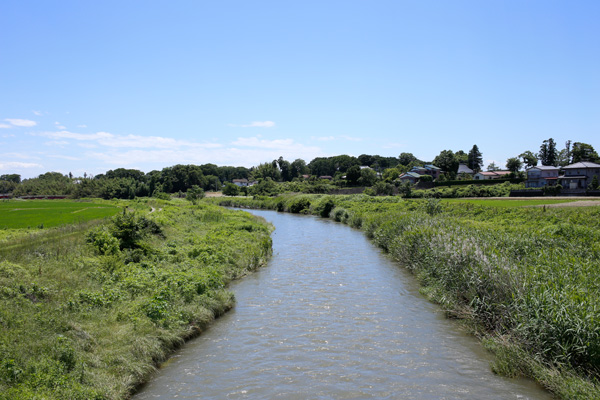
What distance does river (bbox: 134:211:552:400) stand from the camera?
30.7ft

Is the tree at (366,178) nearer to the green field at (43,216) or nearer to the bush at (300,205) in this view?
the bush at (300,205)

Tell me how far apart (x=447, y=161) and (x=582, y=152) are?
3859cm

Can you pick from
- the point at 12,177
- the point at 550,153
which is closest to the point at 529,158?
the point at 550,153

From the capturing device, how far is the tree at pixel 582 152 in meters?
109

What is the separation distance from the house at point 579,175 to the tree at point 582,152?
2245 cm

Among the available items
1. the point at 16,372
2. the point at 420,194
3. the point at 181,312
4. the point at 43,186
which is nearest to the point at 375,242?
the point at 181,312

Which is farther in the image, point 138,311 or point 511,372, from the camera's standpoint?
point 138,311

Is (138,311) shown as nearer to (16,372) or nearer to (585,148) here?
(16,372)

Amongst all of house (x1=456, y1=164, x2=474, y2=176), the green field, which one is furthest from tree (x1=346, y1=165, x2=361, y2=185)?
the green field

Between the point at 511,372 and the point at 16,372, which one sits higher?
the point at 16,372

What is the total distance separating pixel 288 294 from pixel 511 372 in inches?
385

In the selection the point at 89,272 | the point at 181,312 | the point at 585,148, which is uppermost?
the point at 585,148

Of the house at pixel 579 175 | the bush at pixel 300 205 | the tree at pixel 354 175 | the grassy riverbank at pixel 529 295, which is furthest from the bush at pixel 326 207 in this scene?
the tree at pixel 354 175

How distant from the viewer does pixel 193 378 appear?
991 cm
